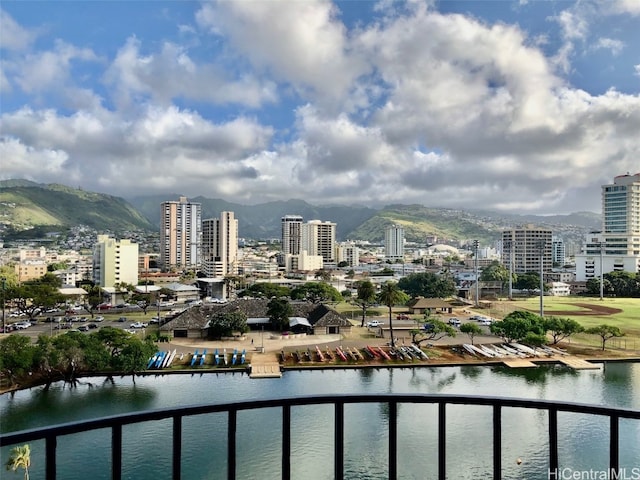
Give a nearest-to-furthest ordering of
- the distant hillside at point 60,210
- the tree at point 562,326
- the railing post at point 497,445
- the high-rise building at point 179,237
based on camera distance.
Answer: the railing post at point 497,445, the tree at point 562,326, the high-rise building at point 179,237, the distant hillside at point 60,210

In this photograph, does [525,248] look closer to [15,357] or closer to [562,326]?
[562,326]

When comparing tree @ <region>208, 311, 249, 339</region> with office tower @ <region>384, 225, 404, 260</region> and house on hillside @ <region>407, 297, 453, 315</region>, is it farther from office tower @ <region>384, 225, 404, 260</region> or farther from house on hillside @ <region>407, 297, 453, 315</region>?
office tower @ <region>384, 225, 404, 260</region>

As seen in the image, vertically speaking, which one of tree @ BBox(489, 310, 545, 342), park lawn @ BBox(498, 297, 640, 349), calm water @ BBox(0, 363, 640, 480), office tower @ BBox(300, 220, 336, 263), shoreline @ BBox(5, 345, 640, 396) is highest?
office tower @ BBox(300, 220, 336, 263)

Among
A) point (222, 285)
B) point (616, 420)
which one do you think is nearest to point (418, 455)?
point (616, 420)

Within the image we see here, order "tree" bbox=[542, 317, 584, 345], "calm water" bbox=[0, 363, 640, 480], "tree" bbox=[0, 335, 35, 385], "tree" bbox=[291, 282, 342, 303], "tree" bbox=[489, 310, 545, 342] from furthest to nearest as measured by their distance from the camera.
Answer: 1. "tree" bbox=[291, 282, 342, 303]
2. "tree" bbox=[542, 317, 584, 345]
3. "tree" bbox=[489, 310, 545, 342]
4. "tree" bbox=[0, 335, 35, 385]
5. "calm water" bbox=[0, 363, 640, 480]

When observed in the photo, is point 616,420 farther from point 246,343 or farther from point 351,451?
point 246,343

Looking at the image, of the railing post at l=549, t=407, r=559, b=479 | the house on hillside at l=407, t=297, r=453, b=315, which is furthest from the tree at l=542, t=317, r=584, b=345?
the railing post at l=549, t=407, r=559, b=479

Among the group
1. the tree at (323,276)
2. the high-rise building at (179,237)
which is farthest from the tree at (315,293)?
Answer: the high-rise building at (179,237)

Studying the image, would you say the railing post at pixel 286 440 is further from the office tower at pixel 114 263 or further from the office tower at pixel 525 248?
the office tower at pixel 525 248
